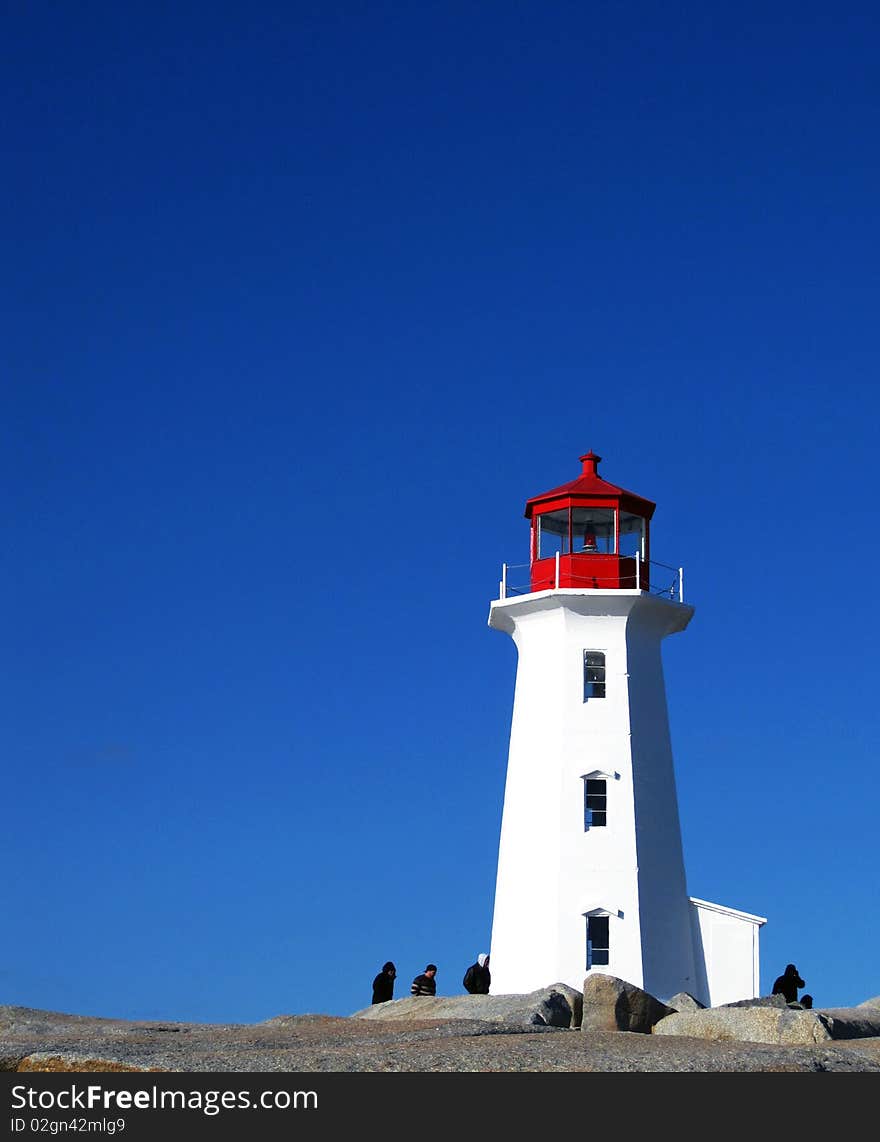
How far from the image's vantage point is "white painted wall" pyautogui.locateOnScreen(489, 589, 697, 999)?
31.2 metres

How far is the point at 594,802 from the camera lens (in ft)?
105

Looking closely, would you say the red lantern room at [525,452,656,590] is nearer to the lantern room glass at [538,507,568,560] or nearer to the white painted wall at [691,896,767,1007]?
the lantern room glass at [538,507,568,560]

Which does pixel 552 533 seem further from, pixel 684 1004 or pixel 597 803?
pixel 684 1004

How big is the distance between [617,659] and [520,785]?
10.3ft

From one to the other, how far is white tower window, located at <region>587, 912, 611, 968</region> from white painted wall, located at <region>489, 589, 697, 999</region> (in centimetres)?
13

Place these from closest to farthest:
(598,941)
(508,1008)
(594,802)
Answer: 1. (508,1008)
2. (598,941)
3. (594,802)

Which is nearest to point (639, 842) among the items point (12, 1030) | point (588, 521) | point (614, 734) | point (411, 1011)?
point (614, 734)

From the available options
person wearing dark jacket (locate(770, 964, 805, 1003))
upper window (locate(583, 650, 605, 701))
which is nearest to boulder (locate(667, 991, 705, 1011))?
person wearing dark jacket (locate(770, 964, 805, 1003))

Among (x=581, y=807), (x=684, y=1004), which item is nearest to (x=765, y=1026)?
(x=684, y=1004)

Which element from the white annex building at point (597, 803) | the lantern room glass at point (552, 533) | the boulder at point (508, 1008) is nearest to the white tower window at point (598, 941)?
the white annex building at point (597, 803)

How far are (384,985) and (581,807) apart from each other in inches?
263

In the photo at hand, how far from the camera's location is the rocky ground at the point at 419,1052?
14008 millimetres
